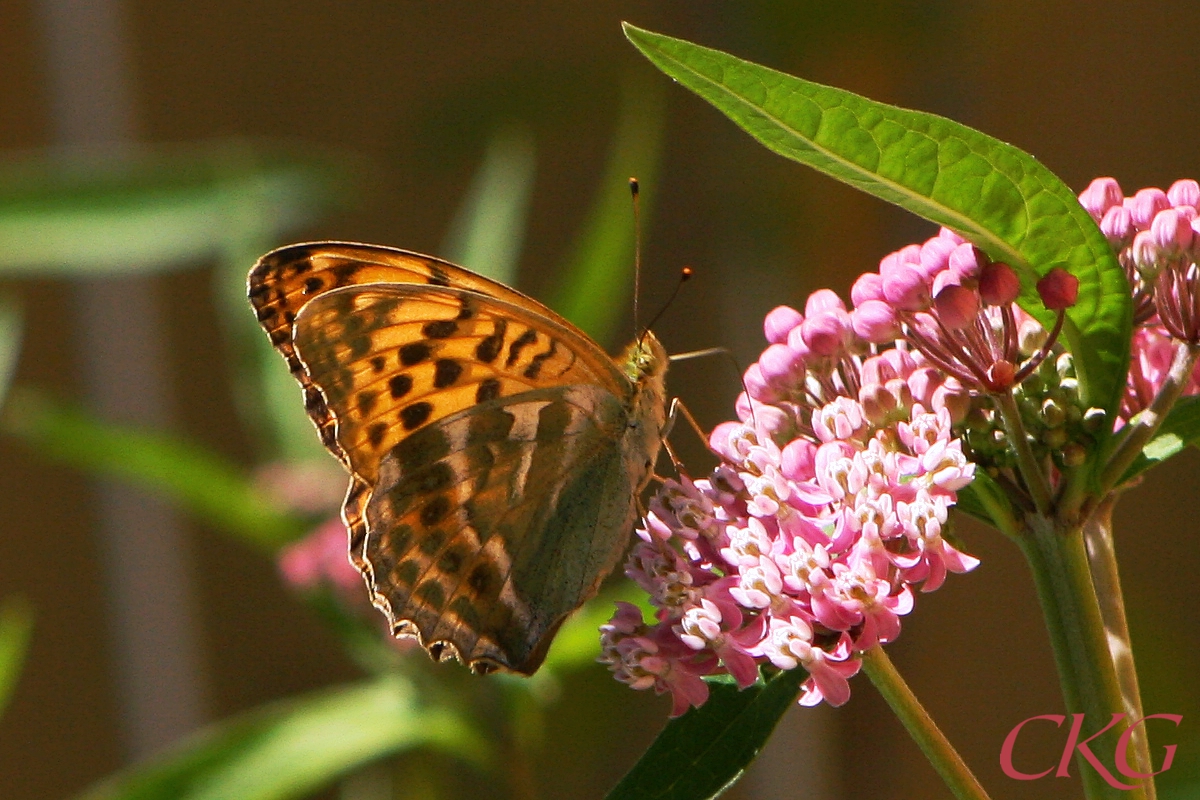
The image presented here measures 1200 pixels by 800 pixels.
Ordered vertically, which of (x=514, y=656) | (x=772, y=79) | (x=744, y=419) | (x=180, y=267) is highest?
(x=772, y=79)

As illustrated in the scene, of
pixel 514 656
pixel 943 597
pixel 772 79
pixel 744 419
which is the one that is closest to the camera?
pixel 772 79

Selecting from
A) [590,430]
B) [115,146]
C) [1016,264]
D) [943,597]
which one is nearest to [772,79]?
[1016,264]

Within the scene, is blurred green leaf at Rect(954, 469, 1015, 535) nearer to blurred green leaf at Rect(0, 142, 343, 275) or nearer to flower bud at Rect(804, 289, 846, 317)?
flower bud at Rect(804, 289, 846, 317)

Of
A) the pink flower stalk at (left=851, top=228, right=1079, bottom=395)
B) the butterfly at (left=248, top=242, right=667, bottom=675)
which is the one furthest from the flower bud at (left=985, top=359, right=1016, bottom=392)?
the butterfly at (left=248, top=242, right=667, bottom=675)

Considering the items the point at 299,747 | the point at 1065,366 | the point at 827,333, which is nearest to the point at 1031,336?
the point at 1065,366

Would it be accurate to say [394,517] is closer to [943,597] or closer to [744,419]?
[744,419]

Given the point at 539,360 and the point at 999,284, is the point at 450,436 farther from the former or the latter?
the point at 999,284
